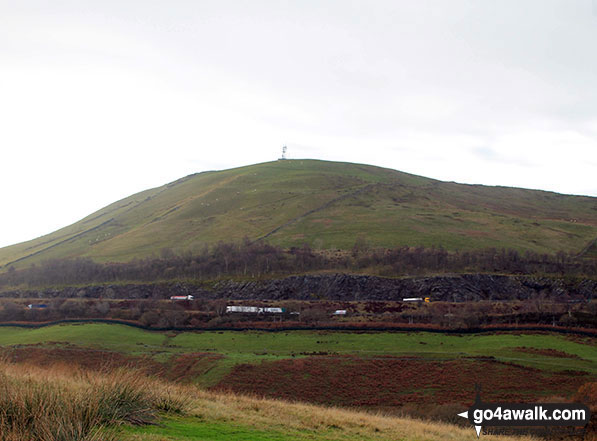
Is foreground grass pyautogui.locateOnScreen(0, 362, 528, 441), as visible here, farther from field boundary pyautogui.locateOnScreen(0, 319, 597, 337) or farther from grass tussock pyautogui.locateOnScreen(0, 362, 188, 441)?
field boundary pyautogui.locateOnScreen(0, 319, 597, 337)

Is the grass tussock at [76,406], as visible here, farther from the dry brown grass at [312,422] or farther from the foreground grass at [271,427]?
the dry brown grass at [312,422]

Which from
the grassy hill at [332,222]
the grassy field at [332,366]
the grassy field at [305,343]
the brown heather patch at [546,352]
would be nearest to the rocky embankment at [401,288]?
the grassy hill at [332,222]

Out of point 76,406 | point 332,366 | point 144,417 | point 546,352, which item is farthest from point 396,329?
point 76,406

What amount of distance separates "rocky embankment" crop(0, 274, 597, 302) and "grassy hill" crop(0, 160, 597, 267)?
76.4ft

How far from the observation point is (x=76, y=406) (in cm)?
1315

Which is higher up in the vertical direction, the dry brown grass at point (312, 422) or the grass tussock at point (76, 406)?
the grass tussock at point (76, 406)

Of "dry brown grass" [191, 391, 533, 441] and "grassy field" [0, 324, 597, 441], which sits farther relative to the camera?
"grassy field" [0, 324, 597, 441]

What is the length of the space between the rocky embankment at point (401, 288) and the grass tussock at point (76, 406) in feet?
263

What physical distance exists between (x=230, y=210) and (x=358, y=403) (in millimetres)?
135284

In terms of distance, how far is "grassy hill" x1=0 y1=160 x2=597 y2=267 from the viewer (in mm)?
132000

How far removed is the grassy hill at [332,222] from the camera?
132000 millimetres

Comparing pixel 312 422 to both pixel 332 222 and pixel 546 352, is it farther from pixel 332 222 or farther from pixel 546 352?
pixel 332 222

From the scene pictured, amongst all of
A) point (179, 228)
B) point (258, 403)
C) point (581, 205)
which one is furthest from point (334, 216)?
point (258, 403)

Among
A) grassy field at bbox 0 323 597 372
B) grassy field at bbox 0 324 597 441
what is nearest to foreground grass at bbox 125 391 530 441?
grassy field at bbox 0 324 597 441
